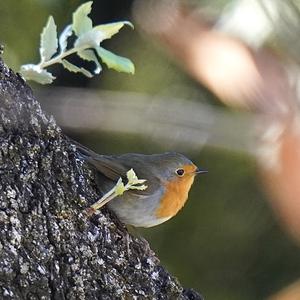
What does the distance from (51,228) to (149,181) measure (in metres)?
1.18

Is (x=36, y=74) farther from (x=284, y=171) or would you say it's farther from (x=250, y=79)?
(x=284, y=171)

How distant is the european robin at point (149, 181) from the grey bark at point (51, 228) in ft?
0.54

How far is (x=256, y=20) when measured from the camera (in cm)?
251

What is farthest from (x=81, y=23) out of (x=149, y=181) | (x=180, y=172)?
(x=180, y=172)

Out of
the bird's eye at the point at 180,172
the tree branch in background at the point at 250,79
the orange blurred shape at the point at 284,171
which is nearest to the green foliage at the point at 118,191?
the tree branch in background at the point at 250,79

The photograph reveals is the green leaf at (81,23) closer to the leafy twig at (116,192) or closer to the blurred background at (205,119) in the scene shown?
the leafy twig at (116,192)

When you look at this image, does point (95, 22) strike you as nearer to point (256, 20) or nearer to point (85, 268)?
point (256, 20)

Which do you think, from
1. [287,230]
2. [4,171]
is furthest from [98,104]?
[4,171]

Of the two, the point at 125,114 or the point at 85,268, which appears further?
the point at 125,114

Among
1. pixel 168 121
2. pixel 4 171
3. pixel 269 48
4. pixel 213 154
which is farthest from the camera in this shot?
pixel 213 154

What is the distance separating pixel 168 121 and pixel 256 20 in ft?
1.41

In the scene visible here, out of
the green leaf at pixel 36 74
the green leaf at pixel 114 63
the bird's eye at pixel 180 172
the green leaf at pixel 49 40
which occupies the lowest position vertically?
the bird's eye at pixel 180 172

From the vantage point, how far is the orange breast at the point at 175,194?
2721mm

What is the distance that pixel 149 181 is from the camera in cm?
277
